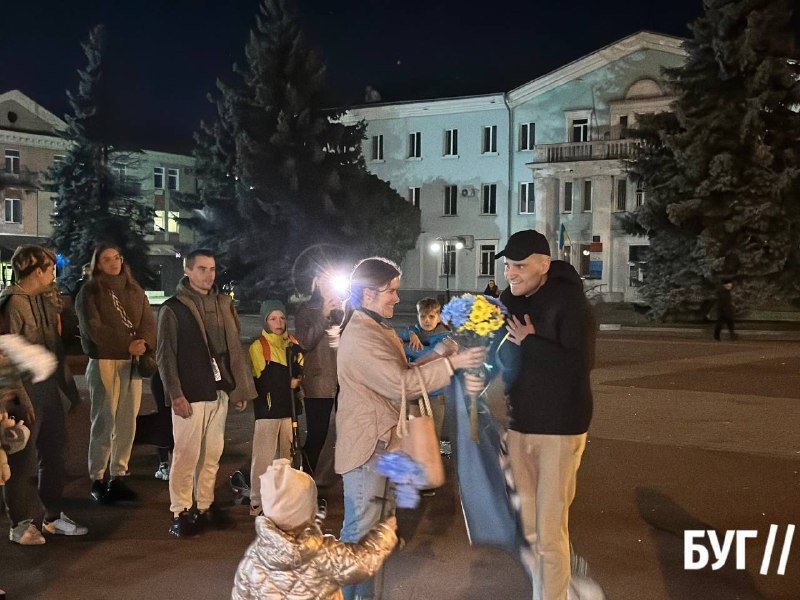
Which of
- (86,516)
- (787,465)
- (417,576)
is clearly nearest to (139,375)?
(86,516)

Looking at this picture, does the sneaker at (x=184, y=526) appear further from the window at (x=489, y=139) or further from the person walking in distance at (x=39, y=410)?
the window at (x=489, y=139)

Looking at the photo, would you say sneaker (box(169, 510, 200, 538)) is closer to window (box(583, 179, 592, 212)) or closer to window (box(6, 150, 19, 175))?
window (box(583, 179, 592, 212))

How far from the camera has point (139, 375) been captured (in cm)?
773

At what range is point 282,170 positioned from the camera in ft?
130

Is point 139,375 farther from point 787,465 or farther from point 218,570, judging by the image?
point 787,465

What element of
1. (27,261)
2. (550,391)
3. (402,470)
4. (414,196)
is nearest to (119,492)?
(27,261)

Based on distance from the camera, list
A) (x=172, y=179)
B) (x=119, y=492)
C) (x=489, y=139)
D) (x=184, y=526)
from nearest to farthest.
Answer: (x=184, y=526) → (x=119, y=492) → (x=489, y=139) → (x=172, y=179)

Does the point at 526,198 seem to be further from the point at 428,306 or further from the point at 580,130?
the point at 428,306

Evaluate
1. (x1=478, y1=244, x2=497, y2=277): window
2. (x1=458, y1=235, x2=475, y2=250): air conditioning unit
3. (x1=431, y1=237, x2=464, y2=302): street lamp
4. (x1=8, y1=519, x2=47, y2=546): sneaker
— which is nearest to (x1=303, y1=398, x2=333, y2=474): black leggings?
(x1=8, y1=519, x2=47, y2=546): sneaker

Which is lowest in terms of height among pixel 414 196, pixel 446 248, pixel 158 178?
pixel 446 248

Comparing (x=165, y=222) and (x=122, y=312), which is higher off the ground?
(x=165, y=222)

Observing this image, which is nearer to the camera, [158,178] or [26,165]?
[26,165]

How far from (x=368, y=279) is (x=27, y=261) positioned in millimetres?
3149

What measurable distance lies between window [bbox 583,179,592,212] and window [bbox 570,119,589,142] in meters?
2.41
